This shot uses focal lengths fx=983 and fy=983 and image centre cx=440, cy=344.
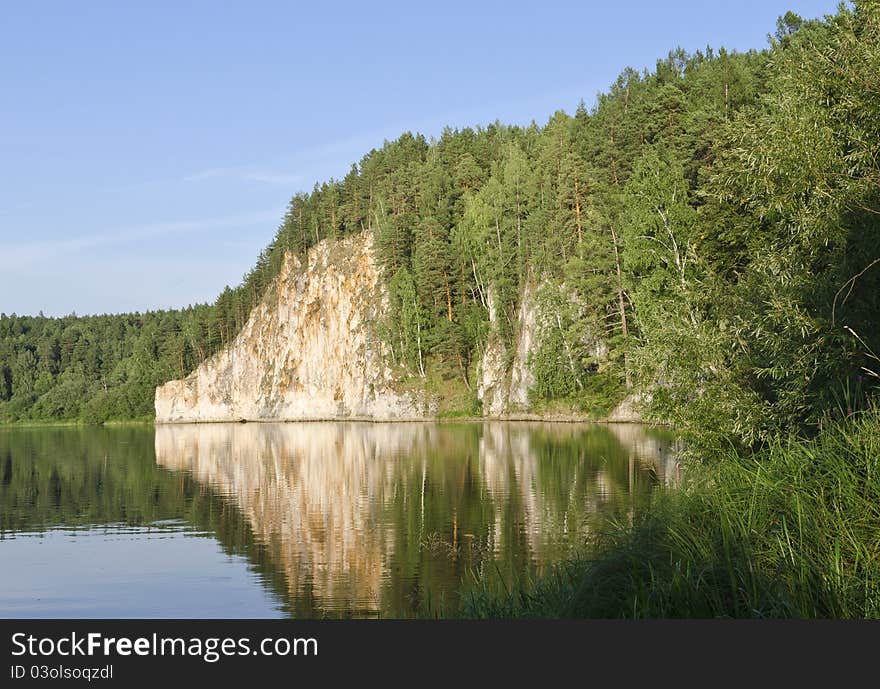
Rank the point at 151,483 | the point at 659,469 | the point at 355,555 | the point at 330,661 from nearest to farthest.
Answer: the point at 330,661 → the point at 355,555 → the point at 659,469 → the point at 151,483

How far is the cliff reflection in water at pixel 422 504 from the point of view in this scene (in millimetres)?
20127

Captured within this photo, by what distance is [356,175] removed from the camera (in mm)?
131250

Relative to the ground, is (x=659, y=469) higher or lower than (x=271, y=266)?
lower

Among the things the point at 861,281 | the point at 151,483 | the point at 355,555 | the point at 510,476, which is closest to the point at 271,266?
the point at 151,483

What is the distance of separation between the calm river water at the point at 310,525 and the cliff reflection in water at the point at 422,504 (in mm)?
94

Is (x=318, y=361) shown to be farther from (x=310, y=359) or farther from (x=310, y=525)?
(x=310, y=525)

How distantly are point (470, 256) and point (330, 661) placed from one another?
92358 mm

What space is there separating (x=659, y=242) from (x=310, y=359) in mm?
97203

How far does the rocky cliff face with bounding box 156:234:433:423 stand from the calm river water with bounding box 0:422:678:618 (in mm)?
51571

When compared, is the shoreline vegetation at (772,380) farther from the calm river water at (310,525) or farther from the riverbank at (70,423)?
the riverbank at (70,423)

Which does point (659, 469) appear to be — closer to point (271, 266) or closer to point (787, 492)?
point (787, 492)

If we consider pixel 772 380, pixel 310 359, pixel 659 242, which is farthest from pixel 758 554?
pixel 310 359

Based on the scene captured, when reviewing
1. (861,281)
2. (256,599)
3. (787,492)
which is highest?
(861,281)

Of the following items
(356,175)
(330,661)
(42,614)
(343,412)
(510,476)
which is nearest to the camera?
(330,661)
